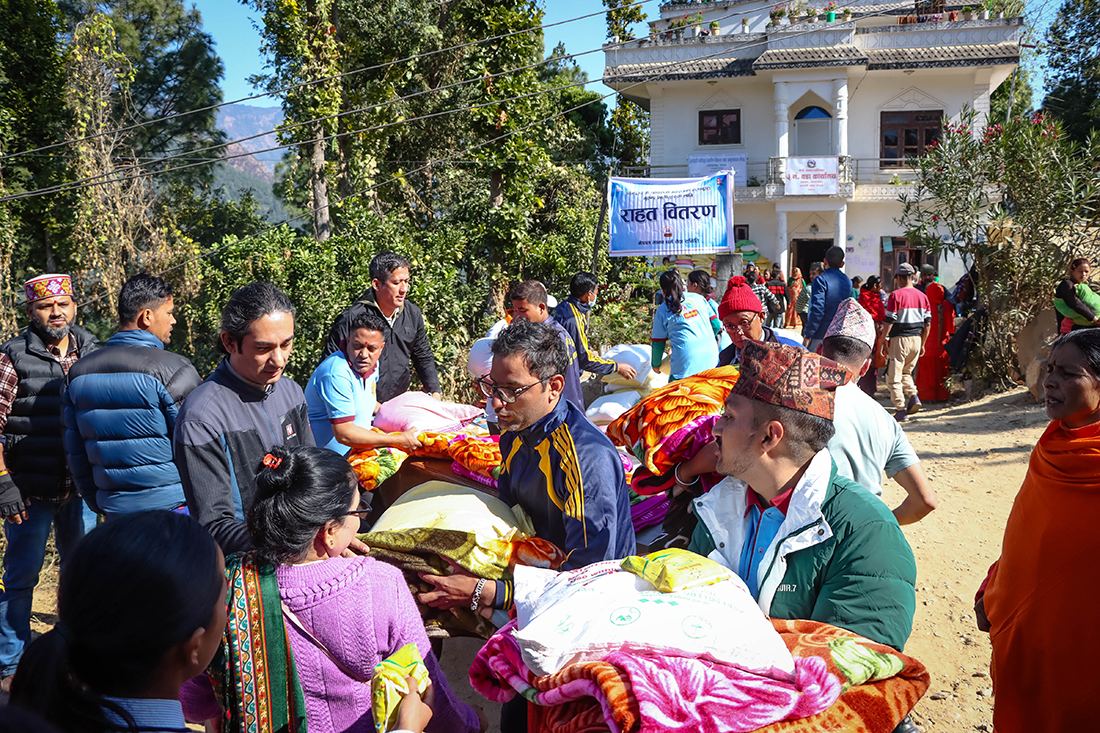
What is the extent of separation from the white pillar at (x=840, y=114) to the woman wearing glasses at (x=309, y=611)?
21.1 m

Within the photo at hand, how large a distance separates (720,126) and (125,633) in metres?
22.0

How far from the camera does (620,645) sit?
1.54m

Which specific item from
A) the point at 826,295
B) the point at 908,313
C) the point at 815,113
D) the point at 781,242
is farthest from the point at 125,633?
the point at 815,113

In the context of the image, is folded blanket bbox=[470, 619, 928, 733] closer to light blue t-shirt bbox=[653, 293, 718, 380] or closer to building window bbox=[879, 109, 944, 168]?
light blue t-shirt bbox=[653, 293, 718, 380]

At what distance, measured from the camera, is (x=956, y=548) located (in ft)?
16.4

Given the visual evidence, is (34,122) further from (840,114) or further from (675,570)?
(840,114)

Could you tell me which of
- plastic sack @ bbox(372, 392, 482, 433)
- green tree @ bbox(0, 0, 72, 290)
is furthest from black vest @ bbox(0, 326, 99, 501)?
green tree @ bbox(0, 0, 72, 290)

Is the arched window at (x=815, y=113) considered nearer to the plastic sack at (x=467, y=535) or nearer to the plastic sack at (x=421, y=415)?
the plastic sack at (x=421, y=415)

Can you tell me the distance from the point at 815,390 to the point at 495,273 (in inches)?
357

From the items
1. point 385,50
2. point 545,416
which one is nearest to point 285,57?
point 385,50

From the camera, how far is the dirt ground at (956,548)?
3.40m

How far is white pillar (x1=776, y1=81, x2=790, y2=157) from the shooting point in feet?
65.5

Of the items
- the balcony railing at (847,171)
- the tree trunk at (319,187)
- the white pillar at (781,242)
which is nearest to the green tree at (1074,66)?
the balcony railing at (847,171)

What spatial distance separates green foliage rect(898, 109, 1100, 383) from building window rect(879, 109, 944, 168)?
11571 millimetres
